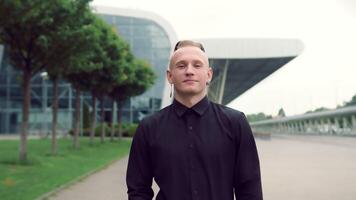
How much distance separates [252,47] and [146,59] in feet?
33.1

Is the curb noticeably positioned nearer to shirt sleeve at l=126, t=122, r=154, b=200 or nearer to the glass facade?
shirt sleeve at l=126, t=122, r=154, b=200

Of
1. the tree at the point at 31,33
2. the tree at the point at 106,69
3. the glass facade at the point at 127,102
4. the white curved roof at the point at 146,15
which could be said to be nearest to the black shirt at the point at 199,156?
the tree at the point at 31,33

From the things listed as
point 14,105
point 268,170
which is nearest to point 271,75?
point 14,105

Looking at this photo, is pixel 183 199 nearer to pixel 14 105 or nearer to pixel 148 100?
pixel 148 100

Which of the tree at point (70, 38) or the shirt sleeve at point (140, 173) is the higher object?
the tree at point (70, 38)

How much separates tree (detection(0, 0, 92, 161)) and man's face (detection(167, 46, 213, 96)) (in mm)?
9994

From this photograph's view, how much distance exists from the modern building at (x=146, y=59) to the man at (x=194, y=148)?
3580 cm

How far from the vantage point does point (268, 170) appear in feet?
41.9

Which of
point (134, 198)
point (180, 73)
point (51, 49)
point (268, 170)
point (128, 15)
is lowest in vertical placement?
point (268, 170)

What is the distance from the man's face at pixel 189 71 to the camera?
2.25m

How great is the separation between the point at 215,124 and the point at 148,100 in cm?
4002

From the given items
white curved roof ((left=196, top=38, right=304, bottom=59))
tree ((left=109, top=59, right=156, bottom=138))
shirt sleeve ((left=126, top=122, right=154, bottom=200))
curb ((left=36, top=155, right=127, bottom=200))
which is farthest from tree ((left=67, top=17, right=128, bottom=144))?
shirt sleeve ((left=126, top=122, right=154, bottom=200))

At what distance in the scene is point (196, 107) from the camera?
7.48ft

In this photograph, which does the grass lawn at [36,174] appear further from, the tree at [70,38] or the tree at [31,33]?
the tree at [70,38]
